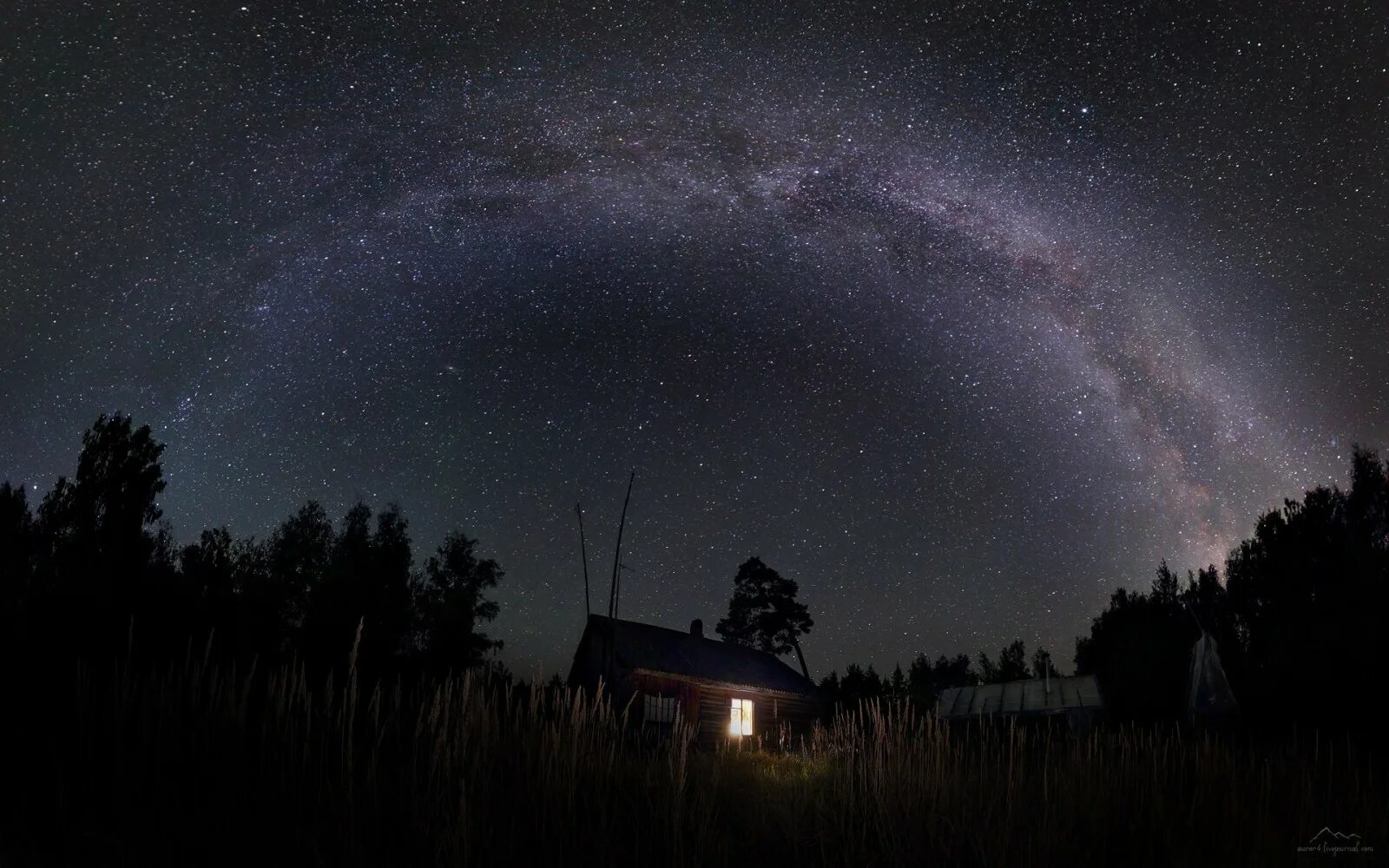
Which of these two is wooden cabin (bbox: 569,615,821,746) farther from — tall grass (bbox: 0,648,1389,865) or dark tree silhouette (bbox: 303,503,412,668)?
tall grass (bbox: 0,648,1389,865)

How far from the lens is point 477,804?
12.1 ft

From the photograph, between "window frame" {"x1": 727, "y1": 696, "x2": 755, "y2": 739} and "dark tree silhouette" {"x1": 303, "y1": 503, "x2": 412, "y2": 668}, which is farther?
"dark tree silhouette" {"x1": 303, "y1": 503, "x2": 412, "y2": 668}

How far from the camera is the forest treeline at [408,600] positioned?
1099 centimetres

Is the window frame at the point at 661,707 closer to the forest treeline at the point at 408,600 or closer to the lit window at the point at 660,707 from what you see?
the lit window at the point at 660,707

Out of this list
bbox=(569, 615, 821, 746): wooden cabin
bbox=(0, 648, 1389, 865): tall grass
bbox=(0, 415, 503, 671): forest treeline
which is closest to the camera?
bbox=(0, 648, 1389, 865): tall grass

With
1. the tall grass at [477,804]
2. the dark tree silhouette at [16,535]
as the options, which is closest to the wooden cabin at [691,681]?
the tall grass at [477,804]

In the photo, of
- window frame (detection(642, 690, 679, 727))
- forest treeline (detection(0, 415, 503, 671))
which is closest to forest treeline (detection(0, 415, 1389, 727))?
forest treeline (detection(0, 415, 503, 671))

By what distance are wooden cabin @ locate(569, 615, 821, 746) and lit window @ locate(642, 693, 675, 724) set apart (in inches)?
1.0

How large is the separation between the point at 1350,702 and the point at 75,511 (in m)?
37.5

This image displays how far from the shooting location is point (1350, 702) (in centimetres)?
1277

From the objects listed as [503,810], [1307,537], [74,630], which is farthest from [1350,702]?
[1307,537]

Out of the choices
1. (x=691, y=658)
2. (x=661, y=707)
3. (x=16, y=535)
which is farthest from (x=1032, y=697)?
(x=16, y=535)

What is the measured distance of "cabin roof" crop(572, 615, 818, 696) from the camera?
21625 millimetres

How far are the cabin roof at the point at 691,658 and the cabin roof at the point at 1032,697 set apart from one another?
6.25 meters
